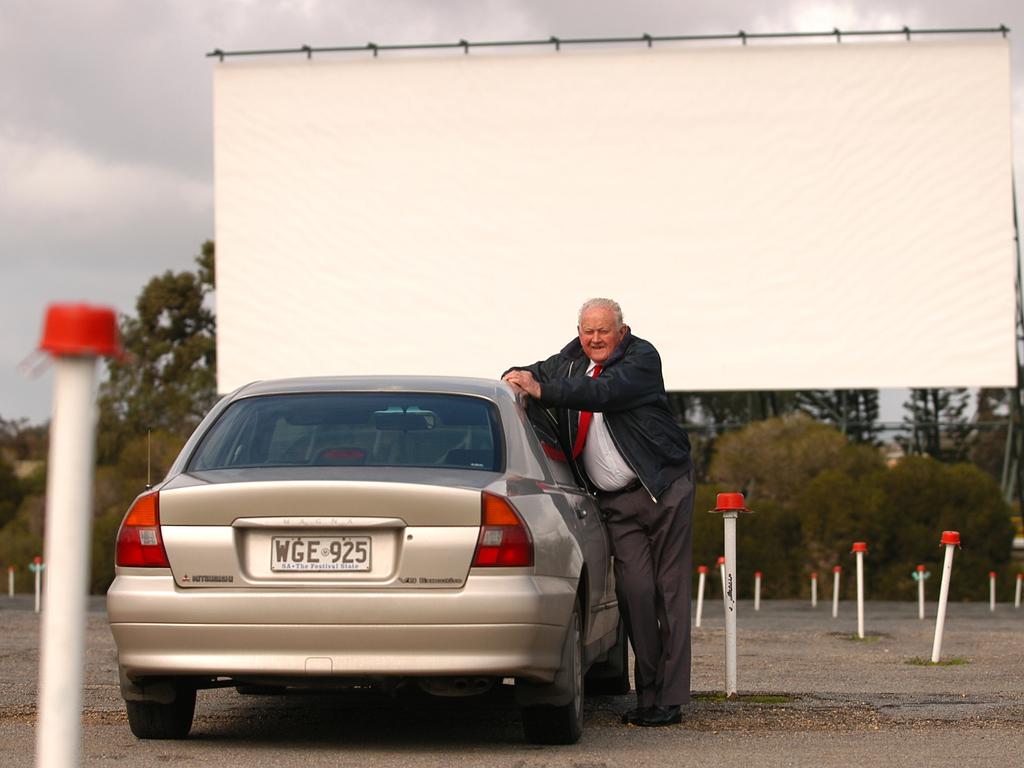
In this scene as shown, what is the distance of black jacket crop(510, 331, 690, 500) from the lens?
287 inches

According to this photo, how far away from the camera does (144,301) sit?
6581 centimetres

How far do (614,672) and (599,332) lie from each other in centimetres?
180

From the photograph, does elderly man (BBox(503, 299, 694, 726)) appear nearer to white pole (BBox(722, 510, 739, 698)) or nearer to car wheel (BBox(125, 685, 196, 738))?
white pole (BBox(722, 510, 739, 698))

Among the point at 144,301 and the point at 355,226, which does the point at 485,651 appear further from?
the point at 144,301

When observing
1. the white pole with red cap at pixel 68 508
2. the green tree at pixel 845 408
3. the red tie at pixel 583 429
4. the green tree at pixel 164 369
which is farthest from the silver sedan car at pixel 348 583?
the green tree at pixel 164 369

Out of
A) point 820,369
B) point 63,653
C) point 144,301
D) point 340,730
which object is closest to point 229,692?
point 340,730

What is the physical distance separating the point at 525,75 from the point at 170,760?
111 feet

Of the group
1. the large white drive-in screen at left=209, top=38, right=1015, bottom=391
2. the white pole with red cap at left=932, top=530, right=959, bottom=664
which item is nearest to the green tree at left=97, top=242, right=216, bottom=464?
the large white drive-in screen at left=209, top=38, right=1015, bottom=391

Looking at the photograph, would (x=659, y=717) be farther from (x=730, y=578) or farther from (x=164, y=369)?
(x=164, y=369)

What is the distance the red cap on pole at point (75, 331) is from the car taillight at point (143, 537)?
3579 mm

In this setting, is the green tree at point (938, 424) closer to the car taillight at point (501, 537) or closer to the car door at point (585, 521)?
the car door at point (585, 521)

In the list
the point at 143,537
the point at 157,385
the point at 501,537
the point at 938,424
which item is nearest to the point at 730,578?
the point at 501,537

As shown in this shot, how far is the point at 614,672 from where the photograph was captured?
27.9 feet

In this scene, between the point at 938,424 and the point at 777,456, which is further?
the point at 938,424
